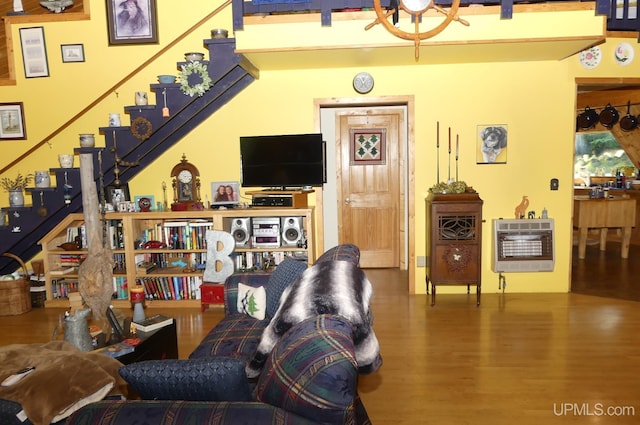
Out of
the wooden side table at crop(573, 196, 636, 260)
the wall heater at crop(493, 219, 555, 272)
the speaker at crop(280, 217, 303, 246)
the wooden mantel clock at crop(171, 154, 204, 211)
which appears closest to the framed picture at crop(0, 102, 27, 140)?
the wooden mantel clock at crop(171, 154, 204, 211)

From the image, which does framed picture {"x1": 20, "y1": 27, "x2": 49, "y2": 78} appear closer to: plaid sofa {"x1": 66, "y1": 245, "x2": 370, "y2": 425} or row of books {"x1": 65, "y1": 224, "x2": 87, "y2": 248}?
row of books {"x1": 65, "y1": 224, "x2": 87, "y2": 248}

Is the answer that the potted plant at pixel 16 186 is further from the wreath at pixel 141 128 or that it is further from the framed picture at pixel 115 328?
the framed picture at pixel 115 328

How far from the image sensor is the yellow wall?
15.4 feet

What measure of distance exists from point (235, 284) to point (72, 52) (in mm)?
3465

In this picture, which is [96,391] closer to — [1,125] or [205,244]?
[205,244]

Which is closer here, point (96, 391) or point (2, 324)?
point (96, 391)

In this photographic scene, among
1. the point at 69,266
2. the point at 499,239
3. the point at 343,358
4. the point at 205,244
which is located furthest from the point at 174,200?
the point at 343,358

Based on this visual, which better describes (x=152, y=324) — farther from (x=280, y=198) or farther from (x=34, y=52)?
(x=34, y=52)

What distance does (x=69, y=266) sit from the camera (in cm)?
487

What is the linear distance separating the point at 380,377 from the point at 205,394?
5.74 ft

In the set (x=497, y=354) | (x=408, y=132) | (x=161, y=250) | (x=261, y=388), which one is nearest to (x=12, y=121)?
(x=161, y=250)

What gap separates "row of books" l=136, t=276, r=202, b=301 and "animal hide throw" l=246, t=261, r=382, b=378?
266cm

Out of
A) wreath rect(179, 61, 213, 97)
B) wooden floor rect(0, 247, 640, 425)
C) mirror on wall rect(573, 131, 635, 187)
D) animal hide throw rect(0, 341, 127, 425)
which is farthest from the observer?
mirror on wall rect(573, 131, 635, 187)

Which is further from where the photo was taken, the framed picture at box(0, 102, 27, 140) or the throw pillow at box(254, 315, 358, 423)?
the framed picture at box(0, 102, 27, 140)
